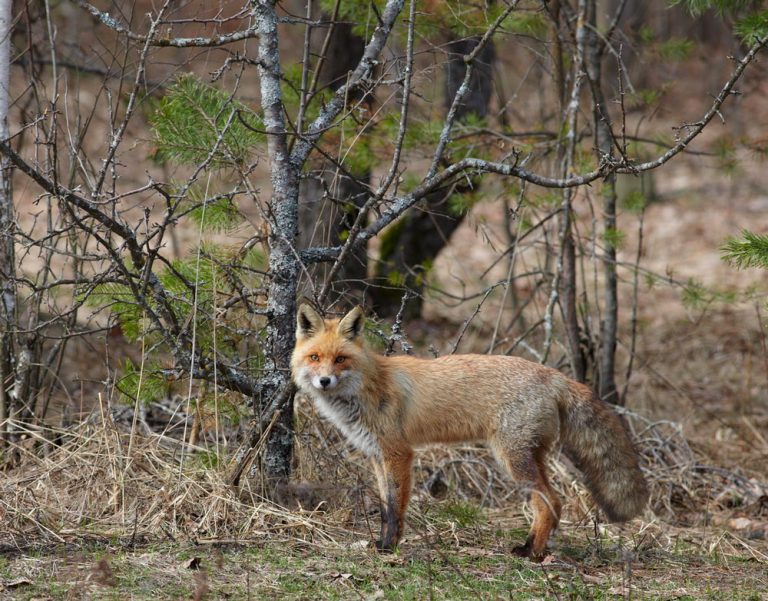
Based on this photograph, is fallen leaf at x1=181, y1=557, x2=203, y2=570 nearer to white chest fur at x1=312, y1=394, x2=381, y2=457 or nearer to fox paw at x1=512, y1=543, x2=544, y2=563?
white chest fur at x1=312, y1=394, x2=381, y2=457

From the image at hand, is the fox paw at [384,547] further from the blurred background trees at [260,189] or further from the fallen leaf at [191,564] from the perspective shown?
the fallen leaf at [191,564]

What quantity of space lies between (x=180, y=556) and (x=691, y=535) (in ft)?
12.3

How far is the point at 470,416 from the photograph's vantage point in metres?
5.90

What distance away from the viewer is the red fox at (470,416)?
5664 mm

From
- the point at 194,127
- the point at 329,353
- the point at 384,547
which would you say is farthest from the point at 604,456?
the point at 194,127

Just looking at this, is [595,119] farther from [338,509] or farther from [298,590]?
[298,590]

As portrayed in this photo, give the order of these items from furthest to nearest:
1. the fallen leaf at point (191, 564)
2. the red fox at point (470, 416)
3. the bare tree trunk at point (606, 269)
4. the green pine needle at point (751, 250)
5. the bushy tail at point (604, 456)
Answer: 1. the bare tree trunk at point (606, 269)
2. the bushy tail at point (604, 456)
3. the red fox at point (470, 416)
4. the green pine needle at point (751, 250)
5. the fallen leaf at point (191, 564)

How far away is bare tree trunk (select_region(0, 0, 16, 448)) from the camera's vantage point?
614 cm

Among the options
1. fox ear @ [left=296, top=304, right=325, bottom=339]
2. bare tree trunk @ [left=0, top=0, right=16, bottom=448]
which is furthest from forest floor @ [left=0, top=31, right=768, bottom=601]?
fox ear @ [left=296, top=304, right=325, bottom=339]

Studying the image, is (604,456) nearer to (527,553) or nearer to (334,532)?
(527,553)

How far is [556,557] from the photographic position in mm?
5613

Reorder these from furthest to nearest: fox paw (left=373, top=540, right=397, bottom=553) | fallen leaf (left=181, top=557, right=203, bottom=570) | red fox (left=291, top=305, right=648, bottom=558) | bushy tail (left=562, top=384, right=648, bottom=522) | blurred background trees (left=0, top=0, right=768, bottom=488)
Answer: bushy tail (left=562, top=384, right=648, bottom=522), red fox (left=291, top=305, right=648, bottom=558), blurred background trees (left=0, top=0, right=768, bottom=488), fox paw (left=373, top=540, right=397, bottom=553), fallen leaf (left=181, top=557, right=203, bottom=570)

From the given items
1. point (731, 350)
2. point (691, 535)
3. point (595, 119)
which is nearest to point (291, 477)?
point (691, 535)

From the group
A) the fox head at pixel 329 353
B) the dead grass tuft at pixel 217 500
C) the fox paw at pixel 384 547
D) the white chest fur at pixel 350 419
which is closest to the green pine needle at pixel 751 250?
the dead grass tuft at pixel 217 500
